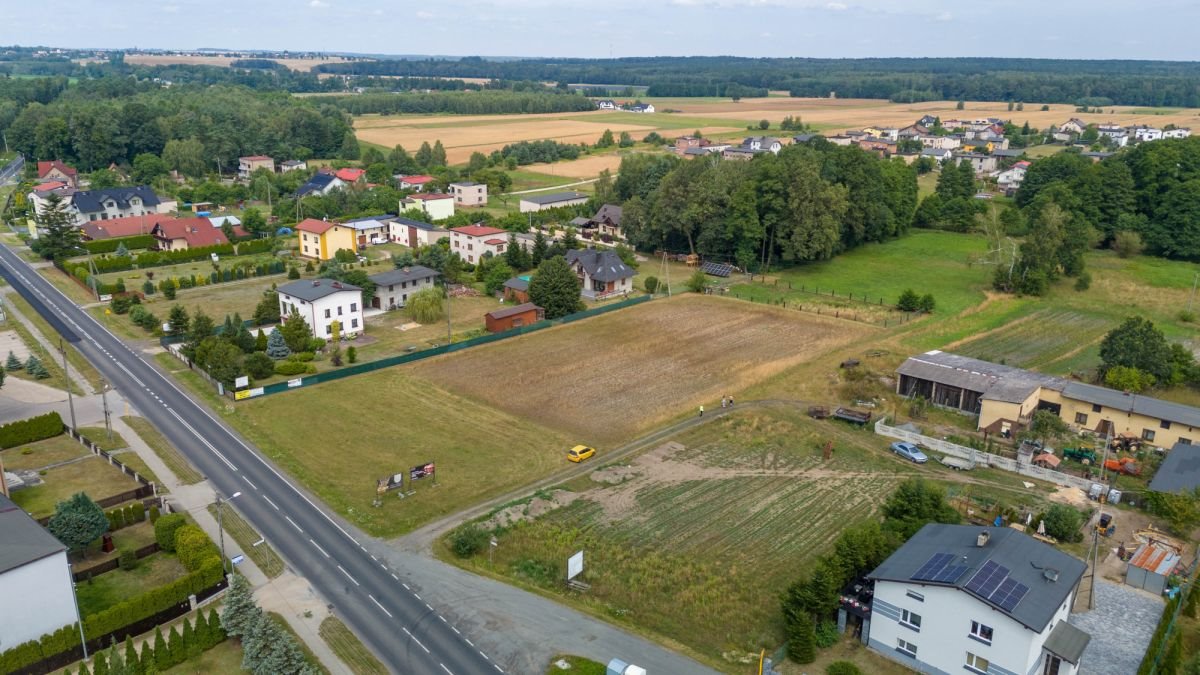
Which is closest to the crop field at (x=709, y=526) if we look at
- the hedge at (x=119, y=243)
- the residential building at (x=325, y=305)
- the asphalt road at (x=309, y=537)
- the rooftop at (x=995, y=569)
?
the asphalt road at (x=309, y=537)

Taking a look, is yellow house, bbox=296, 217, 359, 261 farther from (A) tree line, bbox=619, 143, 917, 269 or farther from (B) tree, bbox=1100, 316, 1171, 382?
(B) tree, bbox=1100, 316, 1171, 382

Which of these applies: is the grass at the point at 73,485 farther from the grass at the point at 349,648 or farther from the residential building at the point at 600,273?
the residential building at the point at 600,273

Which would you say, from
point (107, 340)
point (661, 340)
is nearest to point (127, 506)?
point (107, 340)

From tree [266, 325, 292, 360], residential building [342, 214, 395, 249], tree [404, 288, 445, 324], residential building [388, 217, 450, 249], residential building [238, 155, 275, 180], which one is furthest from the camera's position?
residential building [238, 155, 275, 180]

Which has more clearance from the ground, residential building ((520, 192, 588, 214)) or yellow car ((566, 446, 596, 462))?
residential building ((520, 192, 588, 214))

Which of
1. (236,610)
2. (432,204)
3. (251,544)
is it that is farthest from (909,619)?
(432,204)

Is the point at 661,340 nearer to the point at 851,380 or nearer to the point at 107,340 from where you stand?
the point at 851,380

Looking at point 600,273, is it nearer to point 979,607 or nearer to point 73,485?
point 73,485

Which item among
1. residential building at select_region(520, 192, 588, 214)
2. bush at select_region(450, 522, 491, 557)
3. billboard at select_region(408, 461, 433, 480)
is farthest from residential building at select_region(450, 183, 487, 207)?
bush at select_region(450, 522, 491, 557)
